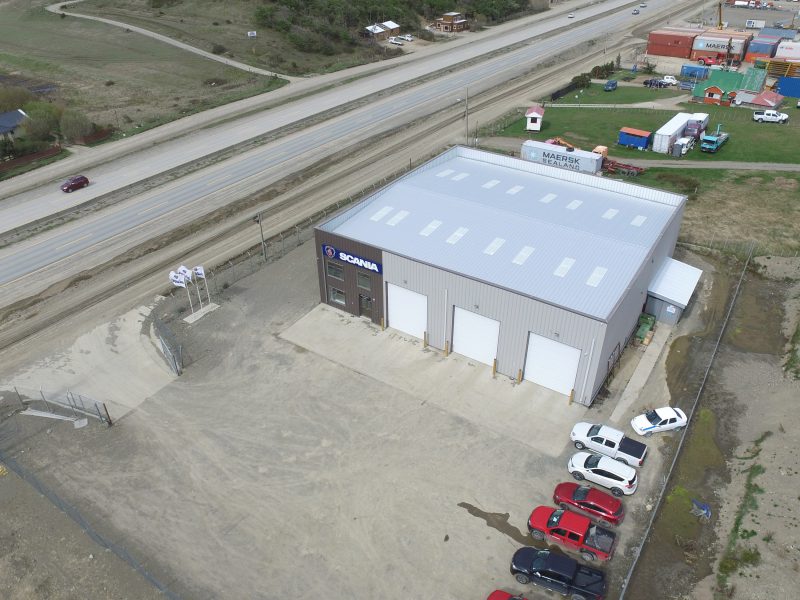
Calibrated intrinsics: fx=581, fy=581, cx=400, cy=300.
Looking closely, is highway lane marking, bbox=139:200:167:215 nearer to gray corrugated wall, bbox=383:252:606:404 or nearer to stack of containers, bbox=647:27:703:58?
gray corrugated wall, bbox=383:252:606:404

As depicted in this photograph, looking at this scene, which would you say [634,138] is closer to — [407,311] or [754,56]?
[407,311]

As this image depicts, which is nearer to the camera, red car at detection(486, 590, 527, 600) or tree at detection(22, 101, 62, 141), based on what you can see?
red car at detection(486, 590, 527, 600)

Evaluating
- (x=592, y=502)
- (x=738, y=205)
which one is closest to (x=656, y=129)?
(x=738, y=205)

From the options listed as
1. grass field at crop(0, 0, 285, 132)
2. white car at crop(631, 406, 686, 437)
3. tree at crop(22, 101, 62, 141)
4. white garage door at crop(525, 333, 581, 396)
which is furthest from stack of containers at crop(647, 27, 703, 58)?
tree at crop(22, 101, 62, 141)

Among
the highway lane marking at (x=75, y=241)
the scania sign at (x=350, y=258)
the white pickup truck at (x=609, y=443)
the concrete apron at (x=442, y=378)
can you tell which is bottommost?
the highway lane marking at (x=75, y=241)

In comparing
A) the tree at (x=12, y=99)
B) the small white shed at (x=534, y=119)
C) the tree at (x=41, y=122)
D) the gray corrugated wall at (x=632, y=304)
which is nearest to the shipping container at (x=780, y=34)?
the small white shed at (x=534, y=119)

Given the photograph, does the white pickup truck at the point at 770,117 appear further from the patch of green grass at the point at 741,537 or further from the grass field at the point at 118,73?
the grass field at the point at 118,73
